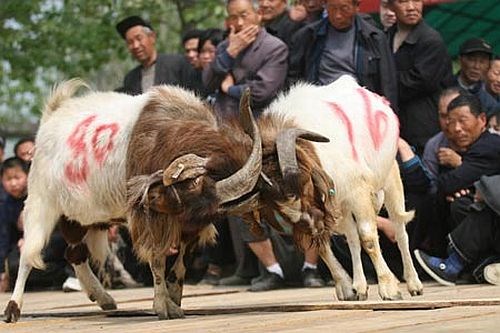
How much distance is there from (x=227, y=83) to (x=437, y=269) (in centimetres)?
258

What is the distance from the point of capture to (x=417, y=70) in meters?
12.2

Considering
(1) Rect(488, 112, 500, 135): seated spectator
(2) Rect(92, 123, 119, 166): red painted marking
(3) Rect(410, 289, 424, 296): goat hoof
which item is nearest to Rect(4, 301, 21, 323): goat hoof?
(2) Rect(92, 123, 119, 166): red painted marking

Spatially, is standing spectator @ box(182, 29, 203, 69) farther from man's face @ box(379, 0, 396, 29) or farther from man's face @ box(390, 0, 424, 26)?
man's face @ box(390, 0, 424, 26)

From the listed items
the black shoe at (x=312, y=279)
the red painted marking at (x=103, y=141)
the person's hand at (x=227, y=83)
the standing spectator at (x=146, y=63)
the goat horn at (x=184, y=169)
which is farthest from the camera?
the standing spectator at (x=146, y=63)

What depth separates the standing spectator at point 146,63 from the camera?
45.1 ft

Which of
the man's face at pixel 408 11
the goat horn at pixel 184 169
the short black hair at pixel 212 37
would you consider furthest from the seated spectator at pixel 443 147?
the goat horn at pixel 184 169

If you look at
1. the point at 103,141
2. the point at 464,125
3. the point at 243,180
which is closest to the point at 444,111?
the point at 464,125

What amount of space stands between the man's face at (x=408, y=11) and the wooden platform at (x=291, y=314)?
2517mm

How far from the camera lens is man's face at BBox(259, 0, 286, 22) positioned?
1362cm

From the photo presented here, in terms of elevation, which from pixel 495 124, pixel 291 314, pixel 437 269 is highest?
pixel 495 124

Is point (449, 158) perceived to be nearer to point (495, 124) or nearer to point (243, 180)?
point (495, 124)

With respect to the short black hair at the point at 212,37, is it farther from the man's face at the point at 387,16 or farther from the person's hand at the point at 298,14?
the man's face at the point at 387,16

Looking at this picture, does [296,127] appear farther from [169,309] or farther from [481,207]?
[481,207]

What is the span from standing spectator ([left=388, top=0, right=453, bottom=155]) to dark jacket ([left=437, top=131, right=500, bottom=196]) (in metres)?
0.80
